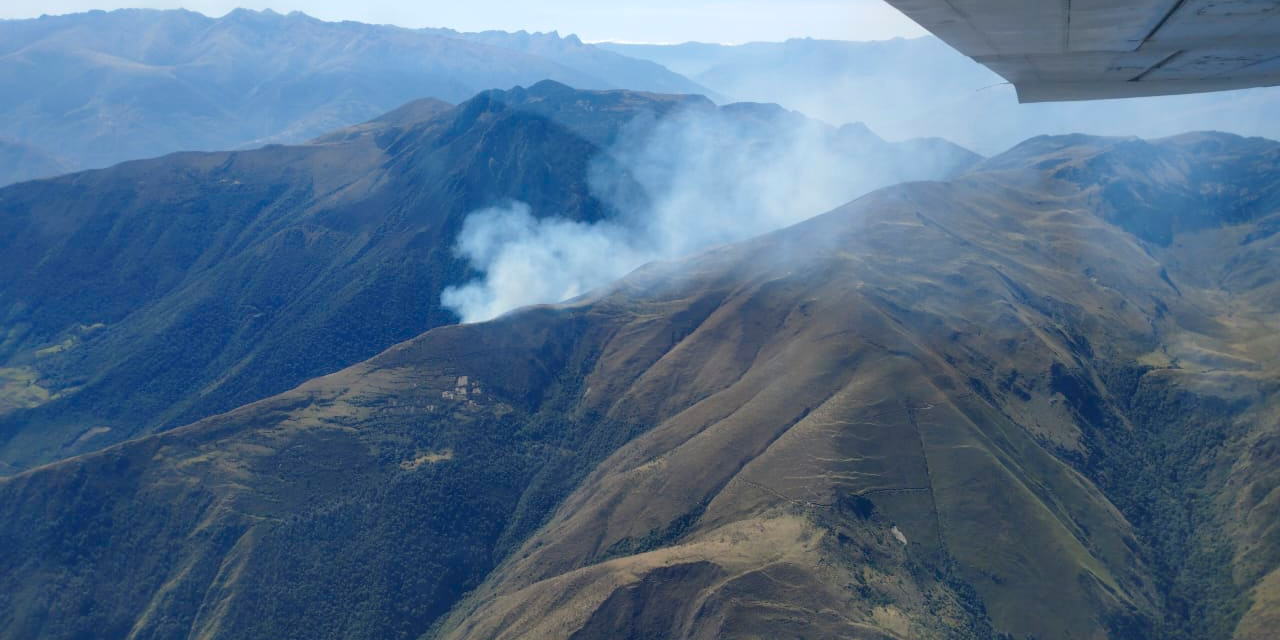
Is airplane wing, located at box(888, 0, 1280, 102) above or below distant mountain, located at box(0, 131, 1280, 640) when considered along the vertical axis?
above

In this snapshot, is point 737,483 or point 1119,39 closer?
point 1119,39

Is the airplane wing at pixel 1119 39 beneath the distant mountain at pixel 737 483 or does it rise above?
above

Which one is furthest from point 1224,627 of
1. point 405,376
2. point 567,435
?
point 405,376

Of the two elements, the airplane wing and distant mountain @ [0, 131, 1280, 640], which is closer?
the airplane wing

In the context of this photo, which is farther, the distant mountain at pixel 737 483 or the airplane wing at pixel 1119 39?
the distant mountain at pixel 737 483

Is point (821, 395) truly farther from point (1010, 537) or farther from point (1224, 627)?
point (1224, 627)
